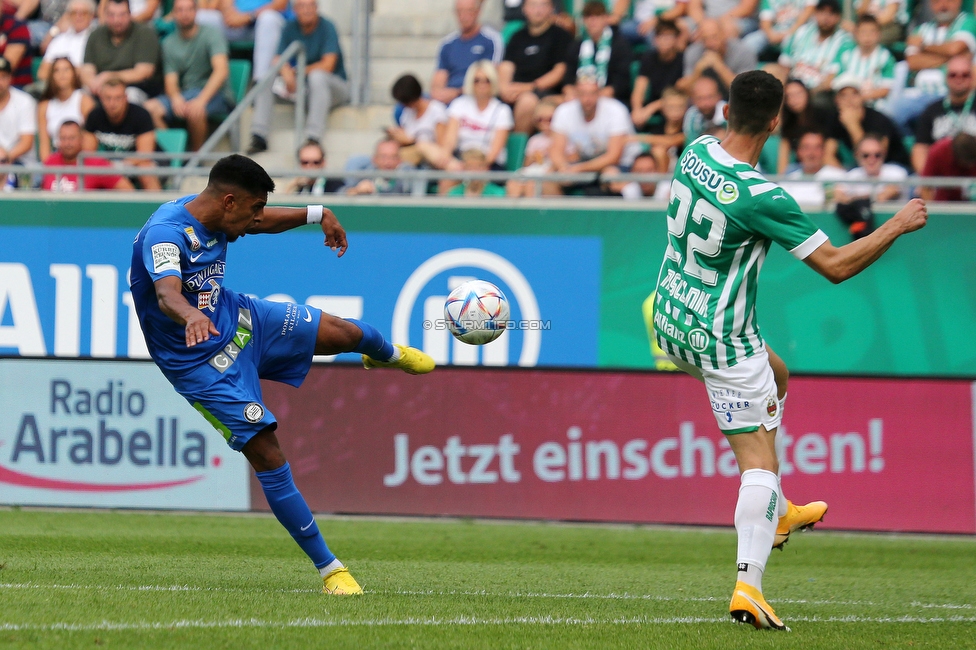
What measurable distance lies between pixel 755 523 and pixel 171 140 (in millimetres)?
10996

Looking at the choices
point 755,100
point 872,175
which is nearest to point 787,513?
point 755,100

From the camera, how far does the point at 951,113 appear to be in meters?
13.2

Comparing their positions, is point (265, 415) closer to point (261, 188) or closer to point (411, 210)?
point (261, 188)

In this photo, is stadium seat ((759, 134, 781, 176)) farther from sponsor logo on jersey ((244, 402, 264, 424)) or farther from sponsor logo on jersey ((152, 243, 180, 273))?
sponsor logo on jersey ((152, 243, 180, 273))

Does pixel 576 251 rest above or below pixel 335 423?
above

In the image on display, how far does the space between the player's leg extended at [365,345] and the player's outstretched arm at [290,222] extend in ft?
1.30

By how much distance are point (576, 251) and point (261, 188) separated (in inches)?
294

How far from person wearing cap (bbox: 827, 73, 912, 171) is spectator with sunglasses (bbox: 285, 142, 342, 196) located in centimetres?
536

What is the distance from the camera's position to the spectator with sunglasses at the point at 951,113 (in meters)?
13.0

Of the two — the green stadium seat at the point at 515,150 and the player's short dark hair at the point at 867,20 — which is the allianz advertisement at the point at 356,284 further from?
the player's short dark hair at the point at 867,20

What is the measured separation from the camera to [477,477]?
10.9 meters

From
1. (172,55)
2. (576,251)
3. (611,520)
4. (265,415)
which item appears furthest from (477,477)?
(172,55)

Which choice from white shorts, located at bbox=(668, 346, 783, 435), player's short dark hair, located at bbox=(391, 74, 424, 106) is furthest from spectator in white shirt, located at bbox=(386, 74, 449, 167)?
white shorts, located at bbox=(668, 346, 783, 435)

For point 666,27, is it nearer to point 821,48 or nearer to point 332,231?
point 821,48
